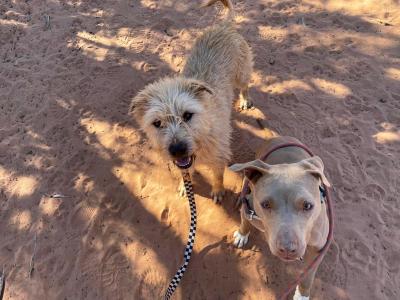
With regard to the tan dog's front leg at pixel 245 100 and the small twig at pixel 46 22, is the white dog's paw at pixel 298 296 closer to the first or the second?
the tan dog's front leg at pixel 245 100

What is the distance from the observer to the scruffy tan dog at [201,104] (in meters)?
3.73

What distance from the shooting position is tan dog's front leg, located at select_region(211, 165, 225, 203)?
4438mm

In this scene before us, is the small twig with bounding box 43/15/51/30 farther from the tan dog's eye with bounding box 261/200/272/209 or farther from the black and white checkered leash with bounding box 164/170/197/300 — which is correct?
the tan dog's eye with bounding box 261/200/272/209

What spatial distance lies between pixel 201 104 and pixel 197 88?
183 millimetres

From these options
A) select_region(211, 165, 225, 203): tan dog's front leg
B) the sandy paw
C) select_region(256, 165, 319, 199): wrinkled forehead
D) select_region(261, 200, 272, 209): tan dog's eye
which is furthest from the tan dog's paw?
select_region(261, 200, 272, 209): tan dog's eye

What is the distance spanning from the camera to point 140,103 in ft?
12.9

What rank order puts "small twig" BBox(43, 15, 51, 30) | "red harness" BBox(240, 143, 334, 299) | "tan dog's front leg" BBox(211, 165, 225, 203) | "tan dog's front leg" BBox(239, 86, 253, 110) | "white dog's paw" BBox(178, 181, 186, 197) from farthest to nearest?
"small twig" BBox(43, 15, 51, 30)
"tan dog's front leg" BBox(239, 86, 253, 110)
"white dog's paw" BBox(178, 181, 186, 197)
"tan dog's front leg" BBox(211, 165, 225, 203)
"red harness" BBox(240, 143, 334, 299)

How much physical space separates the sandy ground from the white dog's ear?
1526 mm

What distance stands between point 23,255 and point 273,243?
11.4ft

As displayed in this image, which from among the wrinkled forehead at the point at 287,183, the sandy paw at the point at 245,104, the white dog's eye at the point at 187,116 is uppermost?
the wrinkled forehead at the point at 287,183

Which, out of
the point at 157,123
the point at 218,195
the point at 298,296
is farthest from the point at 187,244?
the point at 157,123

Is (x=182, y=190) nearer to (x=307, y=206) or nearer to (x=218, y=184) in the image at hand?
(x=218, y=184)

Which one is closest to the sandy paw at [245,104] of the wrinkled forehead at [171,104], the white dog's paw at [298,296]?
the wrinkled forehead at [171,104]

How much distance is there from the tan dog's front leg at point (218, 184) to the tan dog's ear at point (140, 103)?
1164mm
